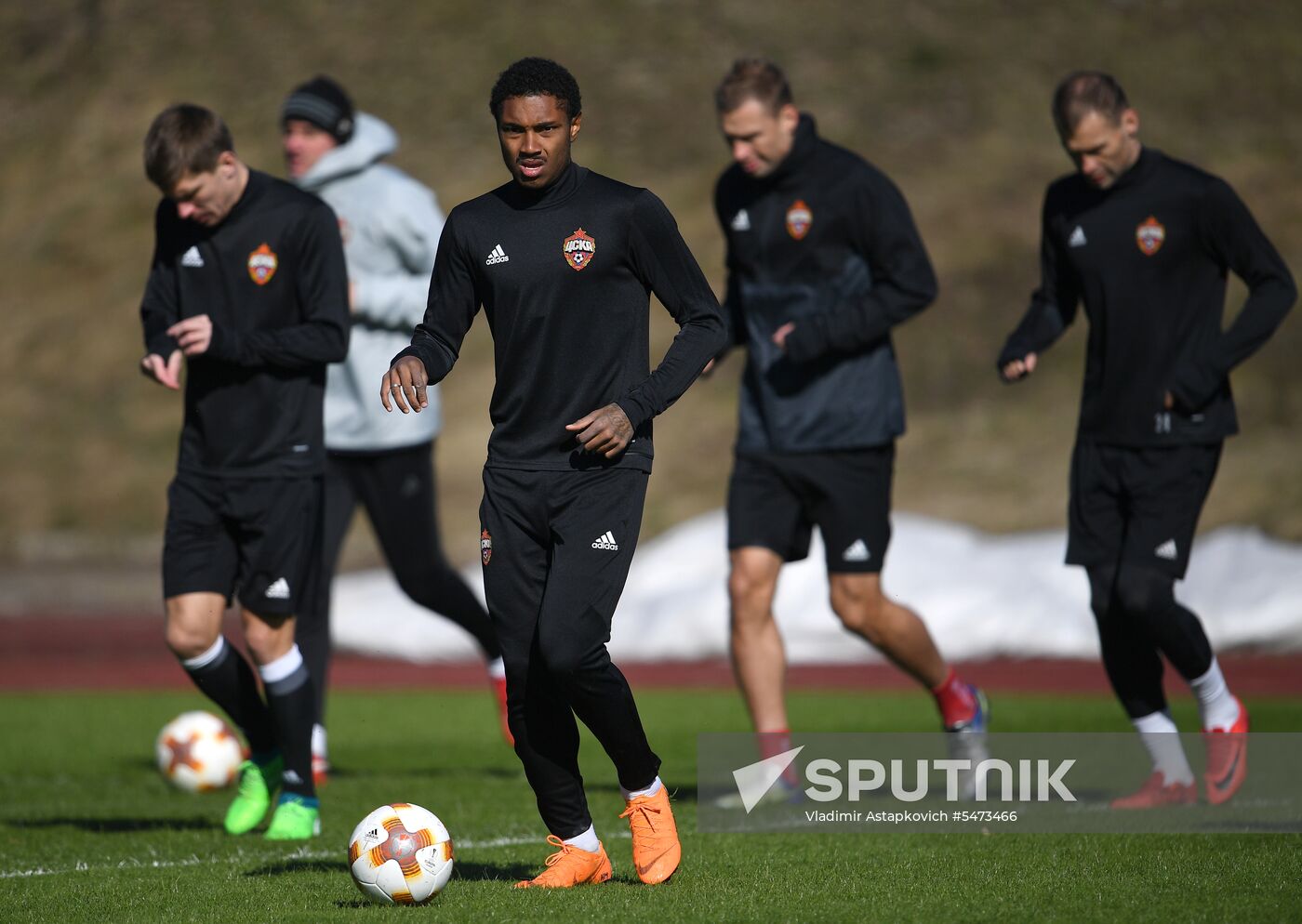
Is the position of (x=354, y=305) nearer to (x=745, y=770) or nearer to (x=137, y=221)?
(x=745, y=770)

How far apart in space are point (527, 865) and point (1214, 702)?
8.91 ft

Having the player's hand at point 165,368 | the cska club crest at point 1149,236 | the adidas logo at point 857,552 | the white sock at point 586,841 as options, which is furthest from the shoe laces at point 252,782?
the cska club crest at point 1149,236

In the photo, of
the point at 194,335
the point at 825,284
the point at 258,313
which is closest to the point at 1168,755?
the point at 825,284

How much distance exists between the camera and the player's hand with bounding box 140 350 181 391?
6203mm

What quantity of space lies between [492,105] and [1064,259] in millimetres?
2832

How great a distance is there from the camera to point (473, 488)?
23.7 metres

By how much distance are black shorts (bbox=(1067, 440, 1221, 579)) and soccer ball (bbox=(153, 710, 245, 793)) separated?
143 inches

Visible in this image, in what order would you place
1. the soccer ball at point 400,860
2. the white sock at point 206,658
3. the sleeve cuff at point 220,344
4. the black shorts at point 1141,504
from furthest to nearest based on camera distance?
the black shorts at point 1141,504 → the white sock at point 206,658 → the sleeve cuff at point 220,344 → the soccer ball at point 400,860

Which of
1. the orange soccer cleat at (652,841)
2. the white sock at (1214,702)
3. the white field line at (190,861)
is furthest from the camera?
the white sock at (1214,702)

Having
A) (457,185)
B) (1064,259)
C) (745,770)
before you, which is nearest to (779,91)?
(1064,259)

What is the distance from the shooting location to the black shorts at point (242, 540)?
6523 millimetres

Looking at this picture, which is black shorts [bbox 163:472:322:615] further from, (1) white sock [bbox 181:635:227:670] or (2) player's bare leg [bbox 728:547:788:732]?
(2) player's bare leg [bbox 728:547:788:732]

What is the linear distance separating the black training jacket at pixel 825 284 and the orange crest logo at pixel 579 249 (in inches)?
89.0

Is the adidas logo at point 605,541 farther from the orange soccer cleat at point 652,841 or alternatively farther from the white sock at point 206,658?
the white sock at point 206,658
